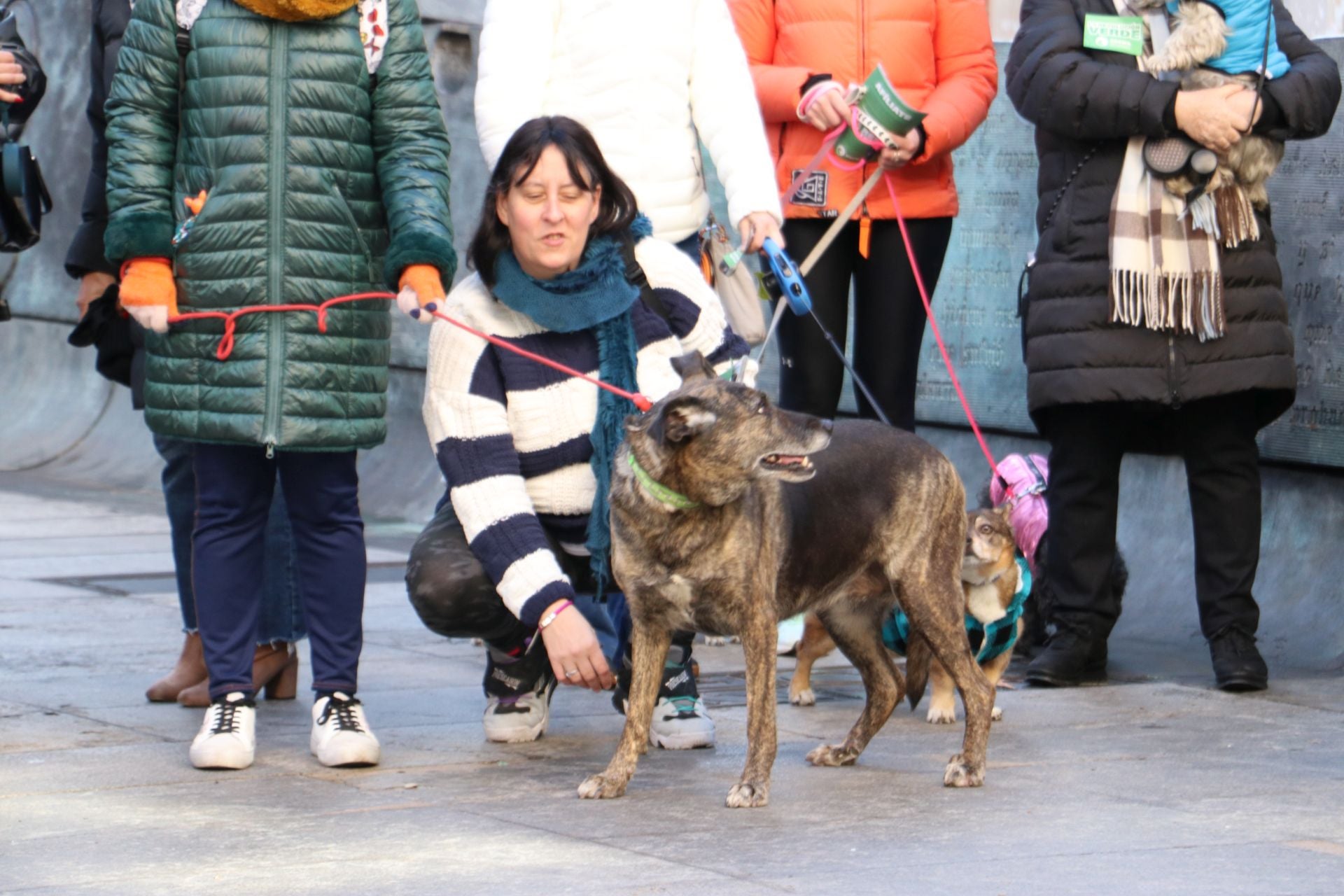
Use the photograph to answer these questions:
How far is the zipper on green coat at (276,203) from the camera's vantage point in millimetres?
4785

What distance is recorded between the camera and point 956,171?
8.02 meters

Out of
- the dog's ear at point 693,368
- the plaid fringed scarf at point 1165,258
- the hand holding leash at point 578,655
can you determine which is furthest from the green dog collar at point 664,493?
the plaid fringed scarf at point 1165,258

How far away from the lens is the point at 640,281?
5086mm

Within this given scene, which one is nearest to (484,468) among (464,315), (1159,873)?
(464,315)

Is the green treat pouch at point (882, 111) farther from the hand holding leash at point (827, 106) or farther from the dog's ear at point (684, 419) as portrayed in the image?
the dog's ear at point (684, 419)

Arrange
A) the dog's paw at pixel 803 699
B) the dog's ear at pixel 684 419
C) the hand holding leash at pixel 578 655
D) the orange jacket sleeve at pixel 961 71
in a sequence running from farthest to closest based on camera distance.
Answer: the orange jacket sleeve at pixel 961 71
the dog's paw at pixel 803 699
the hand holding leash at pixel 578 655
the dog's ear at pixel 684 419

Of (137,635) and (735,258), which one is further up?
(735,258)

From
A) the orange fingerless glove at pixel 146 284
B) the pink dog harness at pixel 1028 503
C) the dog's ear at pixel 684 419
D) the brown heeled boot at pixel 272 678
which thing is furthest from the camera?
the pink dog harness at pixel 1028 503

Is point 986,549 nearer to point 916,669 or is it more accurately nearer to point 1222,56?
point 916,669

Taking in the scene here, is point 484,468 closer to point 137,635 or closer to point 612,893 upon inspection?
point 612,893

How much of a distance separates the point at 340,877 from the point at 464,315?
170cm

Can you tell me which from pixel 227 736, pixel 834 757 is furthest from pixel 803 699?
pixel 227 736

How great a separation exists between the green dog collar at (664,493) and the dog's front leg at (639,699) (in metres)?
0.33

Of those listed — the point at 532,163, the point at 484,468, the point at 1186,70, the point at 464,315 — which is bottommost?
the point at 484,468
